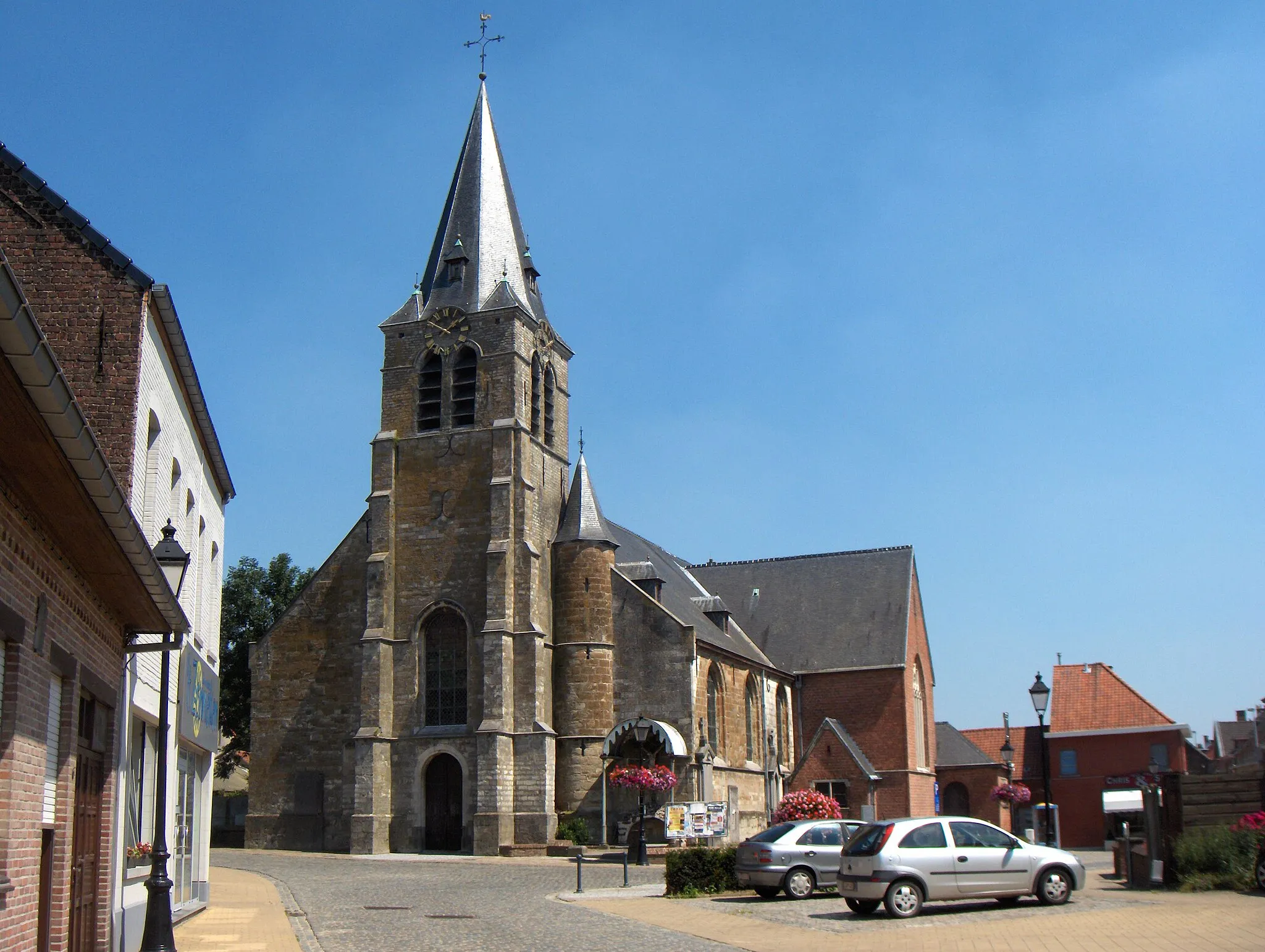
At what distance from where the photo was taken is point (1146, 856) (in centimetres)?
2017

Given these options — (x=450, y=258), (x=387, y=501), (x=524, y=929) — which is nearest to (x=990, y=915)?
(x=524, y=929)

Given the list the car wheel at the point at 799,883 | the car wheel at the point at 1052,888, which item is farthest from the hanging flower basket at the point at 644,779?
the car wheel at the point at 1052,888

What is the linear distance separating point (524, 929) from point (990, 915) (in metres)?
5.95

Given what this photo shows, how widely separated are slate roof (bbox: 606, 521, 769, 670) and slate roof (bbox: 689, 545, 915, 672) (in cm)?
120

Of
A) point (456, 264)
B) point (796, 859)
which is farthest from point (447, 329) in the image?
point (796, 859)

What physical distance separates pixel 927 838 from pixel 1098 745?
35.1m

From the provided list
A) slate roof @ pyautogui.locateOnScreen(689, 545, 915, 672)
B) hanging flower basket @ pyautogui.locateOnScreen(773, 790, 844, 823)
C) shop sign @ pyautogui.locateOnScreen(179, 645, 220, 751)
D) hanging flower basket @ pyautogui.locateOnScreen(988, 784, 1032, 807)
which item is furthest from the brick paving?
hanging flower basket @ pyautogui.locateOnScreen(988, 784, 1032, 807)

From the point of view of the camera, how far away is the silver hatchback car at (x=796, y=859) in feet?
65.5

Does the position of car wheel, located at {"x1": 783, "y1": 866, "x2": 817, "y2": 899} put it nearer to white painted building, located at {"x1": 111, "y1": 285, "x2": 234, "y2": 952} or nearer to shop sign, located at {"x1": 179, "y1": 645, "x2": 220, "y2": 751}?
white painted building, located at {"x1": 111, "y1": 285, "x2": 234, "y2": 952}

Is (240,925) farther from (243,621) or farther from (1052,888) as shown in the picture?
(243,621)

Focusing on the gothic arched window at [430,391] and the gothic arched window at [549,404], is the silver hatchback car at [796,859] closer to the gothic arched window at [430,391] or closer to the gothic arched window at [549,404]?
the gothic arched window at [549,404]

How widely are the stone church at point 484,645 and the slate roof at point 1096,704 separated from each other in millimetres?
10134

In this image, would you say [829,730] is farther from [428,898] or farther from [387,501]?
[428,898]

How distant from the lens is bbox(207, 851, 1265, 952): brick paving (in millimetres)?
13891
